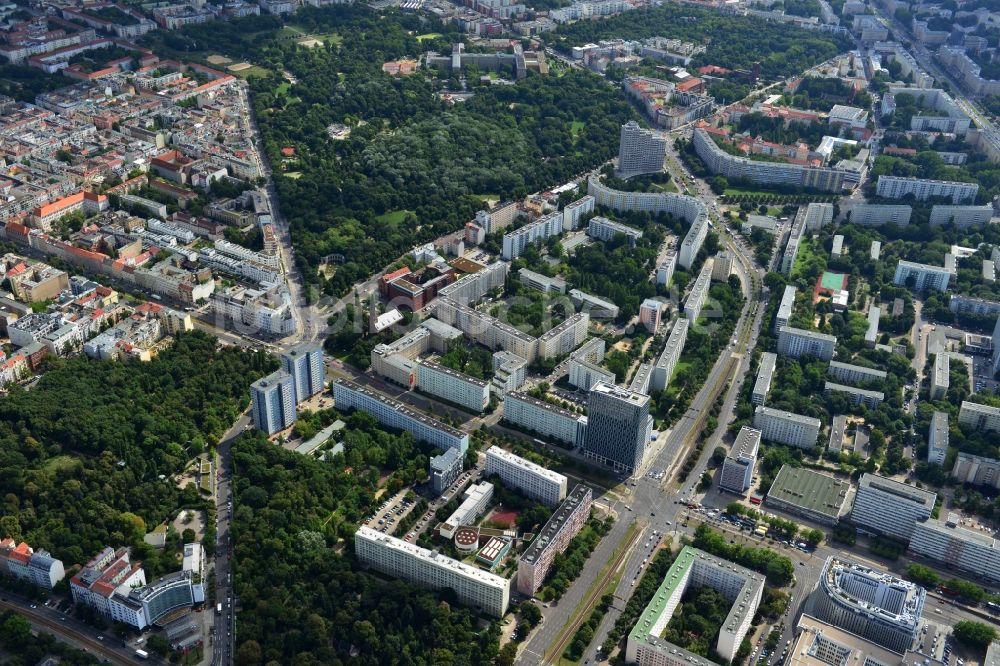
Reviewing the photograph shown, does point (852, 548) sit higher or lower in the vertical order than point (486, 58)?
lower

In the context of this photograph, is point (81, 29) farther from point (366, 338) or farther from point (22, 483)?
point (22, 483)

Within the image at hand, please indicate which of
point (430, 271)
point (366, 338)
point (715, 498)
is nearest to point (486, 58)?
point (430, 271)

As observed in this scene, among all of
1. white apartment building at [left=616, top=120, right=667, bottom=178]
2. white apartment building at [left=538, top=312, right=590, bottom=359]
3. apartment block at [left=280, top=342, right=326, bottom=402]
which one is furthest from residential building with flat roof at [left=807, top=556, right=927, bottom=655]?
white apartment building at [left=616, top=120, right=667, bottom=178]

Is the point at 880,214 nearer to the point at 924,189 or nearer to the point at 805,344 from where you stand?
the point at 924,189

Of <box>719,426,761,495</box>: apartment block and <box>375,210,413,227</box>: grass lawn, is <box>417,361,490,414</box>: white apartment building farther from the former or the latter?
<box>375,210,413,227</box>: grass lawn

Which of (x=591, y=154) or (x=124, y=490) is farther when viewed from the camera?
(x=591, y=154)

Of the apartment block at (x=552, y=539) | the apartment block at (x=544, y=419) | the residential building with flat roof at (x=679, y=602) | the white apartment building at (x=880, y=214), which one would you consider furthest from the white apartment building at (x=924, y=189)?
the residential building with flat roof at (x=679, y=602)
